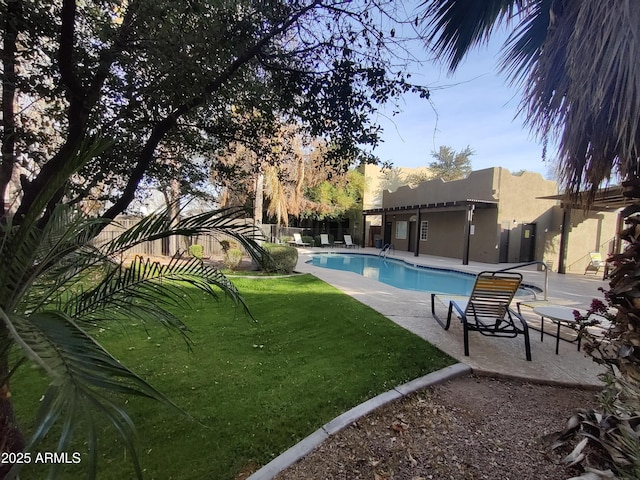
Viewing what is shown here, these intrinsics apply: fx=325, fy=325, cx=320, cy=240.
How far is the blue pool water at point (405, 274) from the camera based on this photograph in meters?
10.7

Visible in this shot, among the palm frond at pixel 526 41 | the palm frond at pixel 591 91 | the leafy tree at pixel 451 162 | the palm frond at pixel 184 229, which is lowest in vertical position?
the palm frond at pixel 184 229

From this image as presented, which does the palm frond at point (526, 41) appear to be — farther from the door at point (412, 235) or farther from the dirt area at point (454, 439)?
the door at point (412, 235)

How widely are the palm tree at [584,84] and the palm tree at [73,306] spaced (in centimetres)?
231

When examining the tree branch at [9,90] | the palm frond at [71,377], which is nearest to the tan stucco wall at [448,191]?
the tree branch at [9,90]

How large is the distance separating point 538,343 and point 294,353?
332 centimetres

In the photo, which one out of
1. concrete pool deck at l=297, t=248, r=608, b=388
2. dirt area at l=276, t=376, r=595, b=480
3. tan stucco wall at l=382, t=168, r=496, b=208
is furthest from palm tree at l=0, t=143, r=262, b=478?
tan stucco wall at l=382, t=168, r=496, b=208

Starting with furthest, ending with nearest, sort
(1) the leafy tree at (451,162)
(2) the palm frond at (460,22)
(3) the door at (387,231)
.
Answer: (1) the leafy tree at (451,162) → (3) the door at (387,231) → (2) the palm frond at (460,22)

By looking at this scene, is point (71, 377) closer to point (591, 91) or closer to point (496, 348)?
point (591, 91)

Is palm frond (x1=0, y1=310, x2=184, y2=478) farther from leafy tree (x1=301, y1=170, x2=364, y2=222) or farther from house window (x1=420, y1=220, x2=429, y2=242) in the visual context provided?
leafy tree (x1=301, y1=170, x2=364, y2=222)

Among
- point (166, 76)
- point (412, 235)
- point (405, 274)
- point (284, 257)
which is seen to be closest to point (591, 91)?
point (166, 76)

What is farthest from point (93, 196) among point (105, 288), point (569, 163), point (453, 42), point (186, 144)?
point (569, 163)

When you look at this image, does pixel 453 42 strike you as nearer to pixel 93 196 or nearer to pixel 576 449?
pixel 576 449

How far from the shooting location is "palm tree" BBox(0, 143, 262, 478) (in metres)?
0.76

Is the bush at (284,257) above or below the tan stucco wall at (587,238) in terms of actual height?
below
